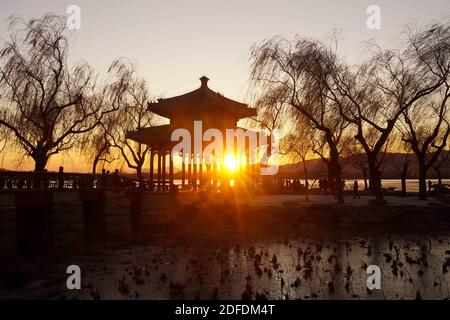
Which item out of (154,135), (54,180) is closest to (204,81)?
(154,135)

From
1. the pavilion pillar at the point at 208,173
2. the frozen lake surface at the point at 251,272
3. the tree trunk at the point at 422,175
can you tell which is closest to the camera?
the frozen lake surface at the point at 251,272

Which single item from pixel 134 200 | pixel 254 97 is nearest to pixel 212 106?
pixel 254 97

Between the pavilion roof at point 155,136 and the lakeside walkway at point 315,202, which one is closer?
the lakeside walkway at point 315,202

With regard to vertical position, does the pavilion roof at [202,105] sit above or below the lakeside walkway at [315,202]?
above

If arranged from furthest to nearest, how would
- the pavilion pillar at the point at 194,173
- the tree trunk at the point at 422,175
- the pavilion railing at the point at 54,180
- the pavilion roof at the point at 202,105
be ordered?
the tree trunk at the point at 422,175, the pavilion pillar at the point at 194,173, the pavilion roof at the point at 202,105, the pavilion railing at the point at 54,180

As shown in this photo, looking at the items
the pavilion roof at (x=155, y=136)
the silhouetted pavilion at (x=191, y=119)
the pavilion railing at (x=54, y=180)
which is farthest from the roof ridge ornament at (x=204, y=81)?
the pavilion railing at (x=54, y=180)

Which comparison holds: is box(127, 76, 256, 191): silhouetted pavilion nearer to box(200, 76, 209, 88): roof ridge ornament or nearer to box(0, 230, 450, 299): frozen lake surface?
box(200, 76, 209, 88): roof ridge ornament

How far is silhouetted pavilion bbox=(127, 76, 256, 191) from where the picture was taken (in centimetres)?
2562

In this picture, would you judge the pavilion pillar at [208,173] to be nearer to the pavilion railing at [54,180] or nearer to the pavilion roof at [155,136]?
the pavilion roof at [155,136]

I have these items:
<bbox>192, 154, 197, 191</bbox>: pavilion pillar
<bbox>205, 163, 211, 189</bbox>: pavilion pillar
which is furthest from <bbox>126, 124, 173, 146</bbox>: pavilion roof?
<bbox>205, 163, 211, 189</bbox>: pavilion pillar

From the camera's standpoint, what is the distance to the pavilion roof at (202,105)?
25.6m

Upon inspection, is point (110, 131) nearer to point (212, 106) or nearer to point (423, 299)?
point (212, 106)

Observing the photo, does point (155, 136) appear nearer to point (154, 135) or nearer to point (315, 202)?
point (154, 135)
